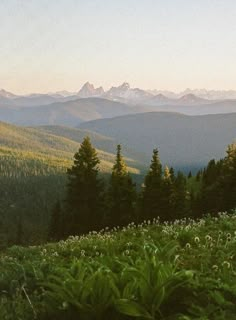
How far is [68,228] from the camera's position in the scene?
197 feet

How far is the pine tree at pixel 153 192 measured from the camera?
2363 inches

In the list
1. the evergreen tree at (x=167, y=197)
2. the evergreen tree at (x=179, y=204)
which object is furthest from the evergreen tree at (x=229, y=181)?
the evergreen tree at (x=167, y=197)

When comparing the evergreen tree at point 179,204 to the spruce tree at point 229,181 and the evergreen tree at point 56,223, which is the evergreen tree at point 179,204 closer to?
the spruce tree at point 229,181

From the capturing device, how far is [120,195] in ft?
195

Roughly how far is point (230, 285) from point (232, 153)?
173 ft

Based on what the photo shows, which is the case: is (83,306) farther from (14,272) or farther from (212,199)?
(212,199)

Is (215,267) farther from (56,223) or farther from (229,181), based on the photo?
(56,223)

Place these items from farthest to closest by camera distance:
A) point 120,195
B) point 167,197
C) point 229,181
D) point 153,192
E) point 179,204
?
point 179,204 < point 167,197 < point 153,192 < point 120,195 < point 229,181

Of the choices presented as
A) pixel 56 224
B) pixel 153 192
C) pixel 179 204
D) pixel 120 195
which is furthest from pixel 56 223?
pixel 179 204

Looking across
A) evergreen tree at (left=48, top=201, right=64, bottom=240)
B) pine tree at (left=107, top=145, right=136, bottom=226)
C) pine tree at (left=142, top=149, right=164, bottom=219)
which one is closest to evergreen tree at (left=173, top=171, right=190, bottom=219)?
pine tree at (left=142, top=149, right=164, bottom=219)

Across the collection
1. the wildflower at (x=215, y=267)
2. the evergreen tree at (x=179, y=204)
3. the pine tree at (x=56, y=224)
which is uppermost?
the wildflower at (x=215, y=267)

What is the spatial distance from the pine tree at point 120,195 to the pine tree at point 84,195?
1463 mm

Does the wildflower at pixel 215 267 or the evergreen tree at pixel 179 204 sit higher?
the wildflower at pixel 215 267

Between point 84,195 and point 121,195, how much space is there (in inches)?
176
